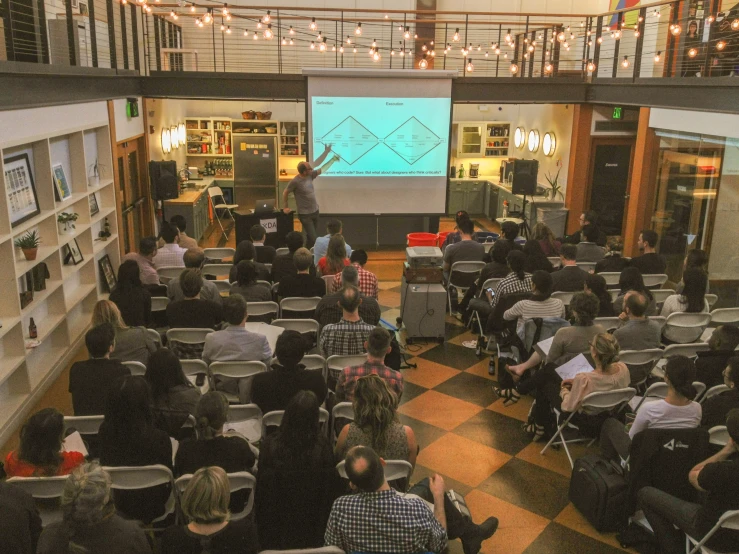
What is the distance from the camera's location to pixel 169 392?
4133mm

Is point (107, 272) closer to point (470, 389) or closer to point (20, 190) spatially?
point (20, 190)

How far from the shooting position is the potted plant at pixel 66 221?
7.34m

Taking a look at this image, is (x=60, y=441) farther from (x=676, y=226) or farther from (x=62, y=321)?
(x=676, y=226)

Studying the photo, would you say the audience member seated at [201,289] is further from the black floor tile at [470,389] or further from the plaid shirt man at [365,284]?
the black floor tile at [470,389]

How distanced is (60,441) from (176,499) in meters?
0.67

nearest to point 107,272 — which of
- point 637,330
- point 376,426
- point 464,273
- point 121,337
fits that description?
point 121,337

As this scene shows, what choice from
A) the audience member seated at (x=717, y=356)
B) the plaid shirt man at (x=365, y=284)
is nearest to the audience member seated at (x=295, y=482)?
the plaid shirt man at (x=365, y=284)

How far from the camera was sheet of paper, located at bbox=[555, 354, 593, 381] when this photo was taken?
196 inches

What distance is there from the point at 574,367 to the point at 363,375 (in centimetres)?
174

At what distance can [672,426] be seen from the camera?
4.09m

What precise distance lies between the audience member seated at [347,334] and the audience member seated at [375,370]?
66cm

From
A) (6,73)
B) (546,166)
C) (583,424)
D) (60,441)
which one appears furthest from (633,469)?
(546,166)

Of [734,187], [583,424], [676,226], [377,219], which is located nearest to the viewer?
[583,424]

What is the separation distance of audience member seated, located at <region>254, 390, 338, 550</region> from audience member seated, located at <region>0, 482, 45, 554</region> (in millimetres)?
1032
